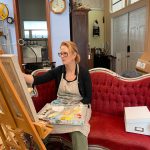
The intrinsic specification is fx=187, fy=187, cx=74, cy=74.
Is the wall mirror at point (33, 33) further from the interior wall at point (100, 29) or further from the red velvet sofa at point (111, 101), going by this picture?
the interior wall at point (100, 29)

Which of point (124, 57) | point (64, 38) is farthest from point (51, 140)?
point (124, 57)

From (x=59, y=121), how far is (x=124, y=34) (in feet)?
13.7

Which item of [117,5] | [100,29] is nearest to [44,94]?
[117,5]

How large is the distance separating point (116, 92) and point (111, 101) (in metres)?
0.12

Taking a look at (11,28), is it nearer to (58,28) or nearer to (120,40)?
(58,28)

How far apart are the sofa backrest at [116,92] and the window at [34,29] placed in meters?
1.76

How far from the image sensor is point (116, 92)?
200 cm

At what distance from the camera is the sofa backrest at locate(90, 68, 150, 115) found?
1.91m

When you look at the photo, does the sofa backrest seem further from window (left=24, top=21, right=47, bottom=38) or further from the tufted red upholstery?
window (left=24, top=21, right=47, bottom=38)

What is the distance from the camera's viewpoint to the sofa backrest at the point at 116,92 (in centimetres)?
191

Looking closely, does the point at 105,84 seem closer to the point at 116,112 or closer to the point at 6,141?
the point at 116,112

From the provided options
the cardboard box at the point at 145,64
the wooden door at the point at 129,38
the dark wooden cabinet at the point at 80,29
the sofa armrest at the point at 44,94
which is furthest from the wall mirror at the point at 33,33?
the wooden door at the point at 129,38

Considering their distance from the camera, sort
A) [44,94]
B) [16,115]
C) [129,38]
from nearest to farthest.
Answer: [16,115] → [44,94] → [129,38]

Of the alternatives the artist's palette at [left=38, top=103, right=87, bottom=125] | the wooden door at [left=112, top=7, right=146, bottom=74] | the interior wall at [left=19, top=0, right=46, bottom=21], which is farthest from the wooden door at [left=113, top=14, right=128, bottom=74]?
the artist's palette at [left=38, top=103, right=87, bottom=125]
